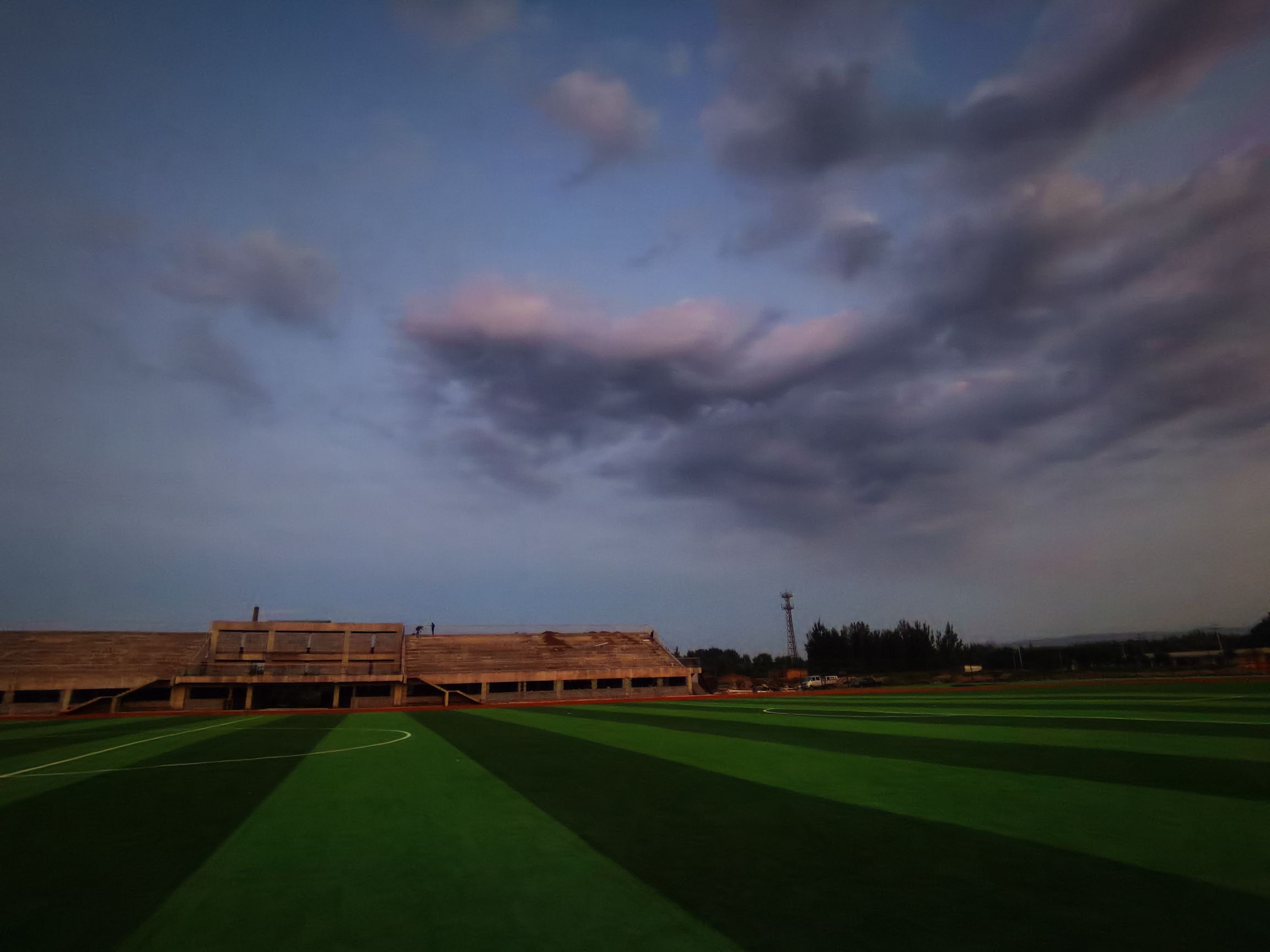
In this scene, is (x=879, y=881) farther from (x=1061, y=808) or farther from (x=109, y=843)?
(x=109, y=843)

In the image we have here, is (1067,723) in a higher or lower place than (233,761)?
lower

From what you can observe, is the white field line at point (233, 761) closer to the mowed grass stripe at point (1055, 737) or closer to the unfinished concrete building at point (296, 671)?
the mowed grass stripe at point (1055, 737)

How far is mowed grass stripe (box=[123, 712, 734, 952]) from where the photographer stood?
3711 mm

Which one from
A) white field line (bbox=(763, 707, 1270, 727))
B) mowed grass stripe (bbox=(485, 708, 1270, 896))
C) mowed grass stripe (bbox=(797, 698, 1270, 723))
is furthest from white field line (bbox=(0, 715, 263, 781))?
mowed grass stripe (bbox=(797, 698, 1270, 723))

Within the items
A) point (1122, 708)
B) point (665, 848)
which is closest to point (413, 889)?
point (665, 848)

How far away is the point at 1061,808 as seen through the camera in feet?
21.1

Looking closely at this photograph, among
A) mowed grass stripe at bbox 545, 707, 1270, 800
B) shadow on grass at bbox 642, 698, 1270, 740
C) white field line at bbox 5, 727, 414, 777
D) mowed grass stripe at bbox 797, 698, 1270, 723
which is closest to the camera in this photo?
mowed grass stripe at bbox 545, 707, 1270, 800

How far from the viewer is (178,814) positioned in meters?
7.30

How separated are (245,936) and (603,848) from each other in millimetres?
2764

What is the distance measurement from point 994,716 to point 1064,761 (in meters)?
9.76

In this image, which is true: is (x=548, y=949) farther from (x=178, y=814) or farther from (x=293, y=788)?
(x=293, y=788)

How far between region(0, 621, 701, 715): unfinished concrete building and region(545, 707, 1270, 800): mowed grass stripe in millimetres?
35352

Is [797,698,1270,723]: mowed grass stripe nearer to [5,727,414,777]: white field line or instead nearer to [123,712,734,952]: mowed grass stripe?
[123,712,734,952]: mowed grass stripe

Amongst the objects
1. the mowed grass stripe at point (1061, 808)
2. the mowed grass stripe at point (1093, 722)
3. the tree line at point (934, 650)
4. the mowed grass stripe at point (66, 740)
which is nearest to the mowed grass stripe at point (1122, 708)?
the mowed grass stripe at point (1093, 722)
